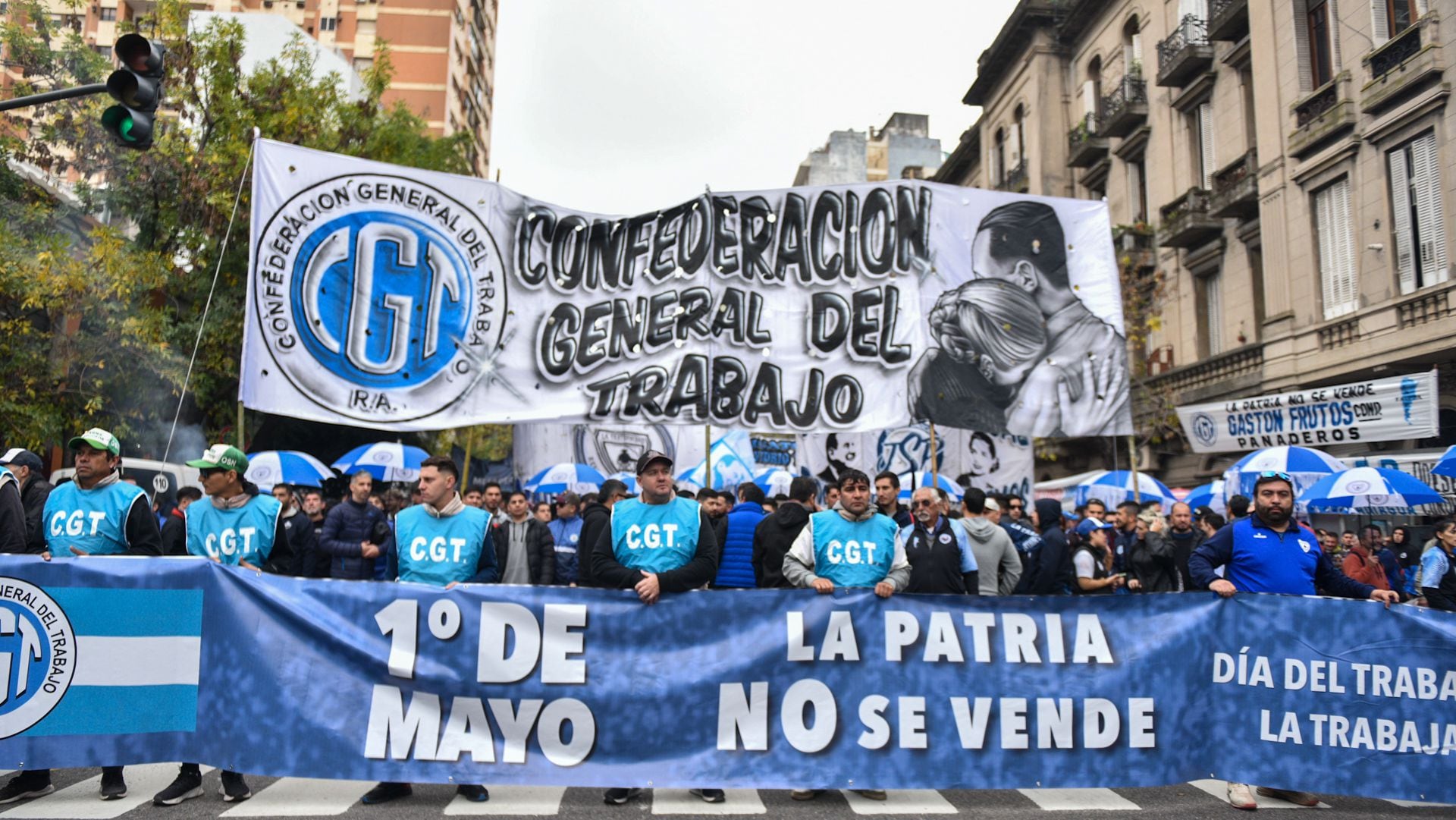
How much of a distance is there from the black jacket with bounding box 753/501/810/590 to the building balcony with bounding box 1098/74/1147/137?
22878mm

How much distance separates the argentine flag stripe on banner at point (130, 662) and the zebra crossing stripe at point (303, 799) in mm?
545

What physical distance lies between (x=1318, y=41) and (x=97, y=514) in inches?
845

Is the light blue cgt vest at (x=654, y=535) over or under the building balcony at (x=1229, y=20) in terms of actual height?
under

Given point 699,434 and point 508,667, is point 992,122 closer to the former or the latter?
point 699,434

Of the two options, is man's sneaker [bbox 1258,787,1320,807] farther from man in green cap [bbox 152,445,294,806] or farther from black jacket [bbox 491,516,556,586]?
man in green cap [bbox 152,445,294,806]

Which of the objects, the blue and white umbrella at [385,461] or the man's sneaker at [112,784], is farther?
the blue and white umbrella at [385,461]

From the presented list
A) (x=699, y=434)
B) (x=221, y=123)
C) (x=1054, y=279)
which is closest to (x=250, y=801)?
(x=1054, y=279)

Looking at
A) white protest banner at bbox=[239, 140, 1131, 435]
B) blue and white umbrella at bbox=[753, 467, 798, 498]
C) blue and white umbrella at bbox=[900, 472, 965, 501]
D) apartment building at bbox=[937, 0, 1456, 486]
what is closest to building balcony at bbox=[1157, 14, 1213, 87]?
apartment building at bbox=[937, 0, 1456, 486]

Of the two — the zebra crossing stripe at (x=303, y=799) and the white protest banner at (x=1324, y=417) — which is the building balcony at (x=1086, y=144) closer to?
the white protest banner at (x=1324, y=417)

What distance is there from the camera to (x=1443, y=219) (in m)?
16.9

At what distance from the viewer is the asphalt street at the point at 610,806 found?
5426 millimetres

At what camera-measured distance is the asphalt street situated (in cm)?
543

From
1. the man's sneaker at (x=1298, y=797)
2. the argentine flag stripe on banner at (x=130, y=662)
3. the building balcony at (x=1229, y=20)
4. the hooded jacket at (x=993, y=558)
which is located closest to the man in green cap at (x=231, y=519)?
the argentine flag stripe on banner at (x=130, y=662)

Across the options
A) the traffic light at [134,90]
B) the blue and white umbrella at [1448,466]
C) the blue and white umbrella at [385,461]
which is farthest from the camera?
the blue and white umbrella at [385,461]
